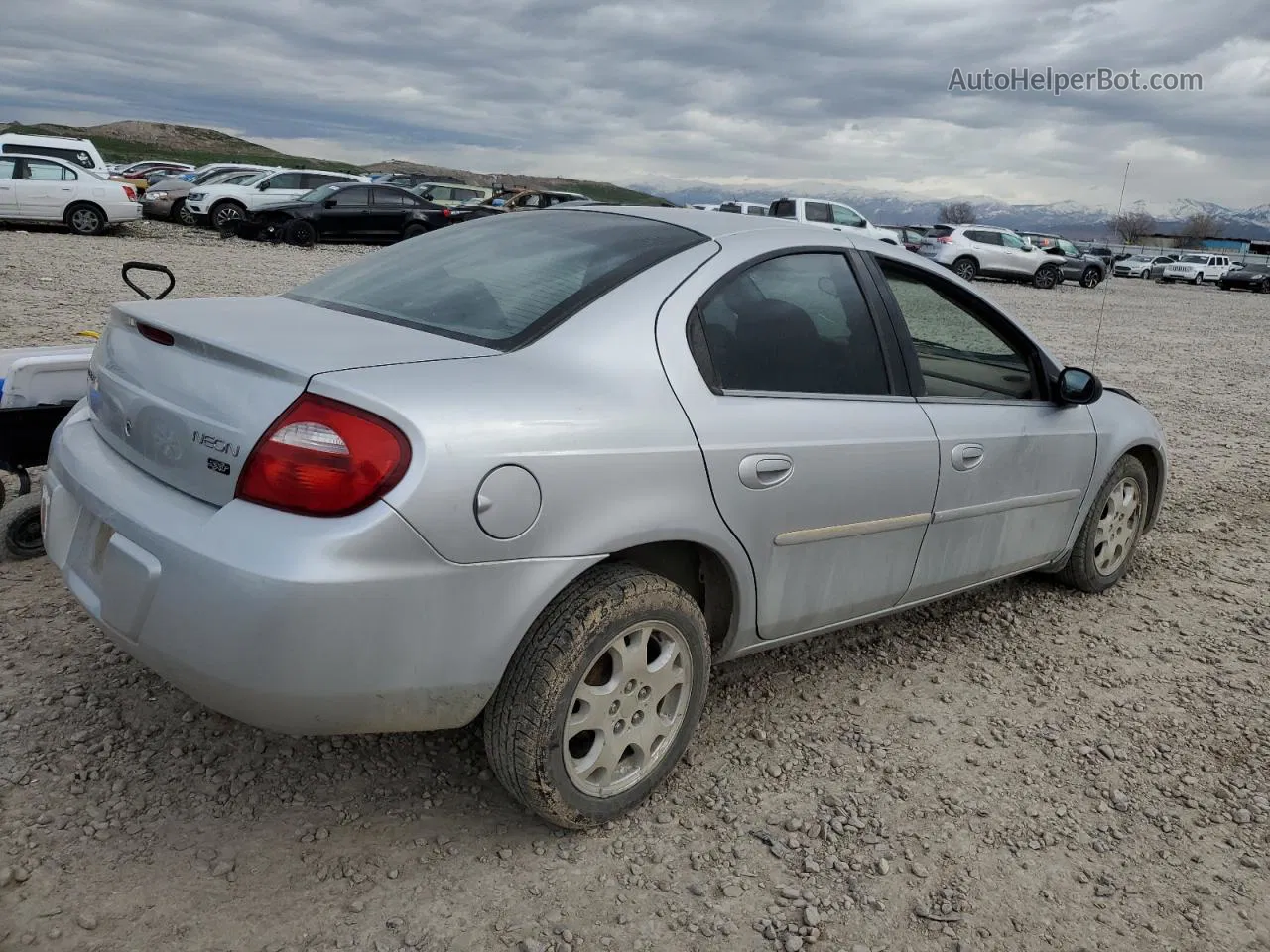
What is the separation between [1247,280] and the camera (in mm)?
40250

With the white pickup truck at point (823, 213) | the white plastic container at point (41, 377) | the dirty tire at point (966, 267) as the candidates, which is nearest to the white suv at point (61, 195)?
the white pickup truck at point (823, 213)

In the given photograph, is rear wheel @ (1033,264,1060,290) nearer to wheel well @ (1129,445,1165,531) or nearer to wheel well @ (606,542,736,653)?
wheel well @ (1129,445,1165,531)

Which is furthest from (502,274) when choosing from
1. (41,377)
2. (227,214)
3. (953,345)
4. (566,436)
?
(227,214)

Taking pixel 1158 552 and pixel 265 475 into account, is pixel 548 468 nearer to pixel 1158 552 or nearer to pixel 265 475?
pixel 265 475

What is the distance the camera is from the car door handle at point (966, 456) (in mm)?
3348

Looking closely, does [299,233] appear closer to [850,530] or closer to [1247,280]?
[850,530]

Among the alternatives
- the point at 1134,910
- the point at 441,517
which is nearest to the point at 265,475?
the point at 441,517

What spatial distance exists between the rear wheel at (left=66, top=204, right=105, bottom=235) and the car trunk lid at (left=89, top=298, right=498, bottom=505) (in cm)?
1849

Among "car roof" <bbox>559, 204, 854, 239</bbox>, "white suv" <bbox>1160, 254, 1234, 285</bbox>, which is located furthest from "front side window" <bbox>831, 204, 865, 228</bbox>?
"white suv" <bbox>1160, 254, 1234, 285</bbox>

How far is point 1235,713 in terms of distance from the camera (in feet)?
11.8

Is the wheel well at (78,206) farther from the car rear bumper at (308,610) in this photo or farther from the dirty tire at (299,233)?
the car rear bumper at (308,610)

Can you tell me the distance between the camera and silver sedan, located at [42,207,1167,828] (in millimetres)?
2137

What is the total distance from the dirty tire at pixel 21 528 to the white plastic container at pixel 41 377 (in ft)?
1.29

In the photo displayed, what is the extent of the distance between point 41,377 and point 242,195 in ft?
64.5
